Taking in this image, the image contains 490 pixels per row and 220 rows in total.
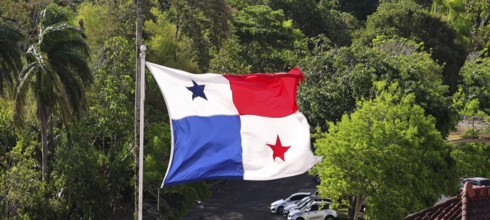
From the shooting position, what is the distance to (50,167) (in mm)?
32438

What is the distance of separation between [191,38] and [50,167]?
18.8 meters

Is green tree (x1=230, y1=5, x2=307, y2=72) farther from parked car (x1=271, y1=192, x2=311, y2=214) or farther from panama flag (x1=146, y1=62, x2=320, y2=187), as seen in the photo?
panama flag (x1=146, y1=62, x2=320, y2=187)

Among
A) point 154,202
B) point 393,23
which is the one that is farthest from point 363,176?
point 393,23

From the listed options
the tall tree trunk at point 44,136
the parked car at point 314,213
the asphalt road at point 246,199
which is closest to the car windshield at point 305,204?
the parked car at point 314,213

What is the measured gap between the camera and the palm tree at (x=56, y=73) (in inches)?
1105

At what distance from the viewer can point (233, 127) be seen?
12133 millimetres

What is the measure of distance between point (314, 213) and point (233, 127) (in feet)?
89.9

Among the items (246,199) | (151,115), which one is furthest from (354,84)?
(151,115)

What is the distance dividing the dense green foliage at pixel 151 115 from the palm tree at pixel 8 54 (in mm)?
51

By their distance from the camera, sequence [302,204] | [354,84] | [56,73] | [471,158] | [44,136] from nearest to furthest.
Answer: [56,73] < [44,136] < [471,158] < [302,204] < [354,84]

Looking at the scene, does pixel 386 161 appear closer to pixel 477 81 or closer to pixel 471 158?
pixel 471 158

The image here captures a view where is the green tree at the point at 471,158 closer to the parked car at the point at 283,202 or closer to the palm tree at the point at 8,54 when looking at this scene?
the parked car at the point at 283,202

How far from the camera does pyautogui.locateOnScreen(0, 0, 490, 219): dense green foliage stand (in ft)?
94.8

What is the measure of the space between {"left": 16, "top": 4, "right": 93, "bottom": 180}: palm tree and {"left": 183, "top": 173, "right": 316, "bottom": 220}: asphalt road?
12.5 meters
